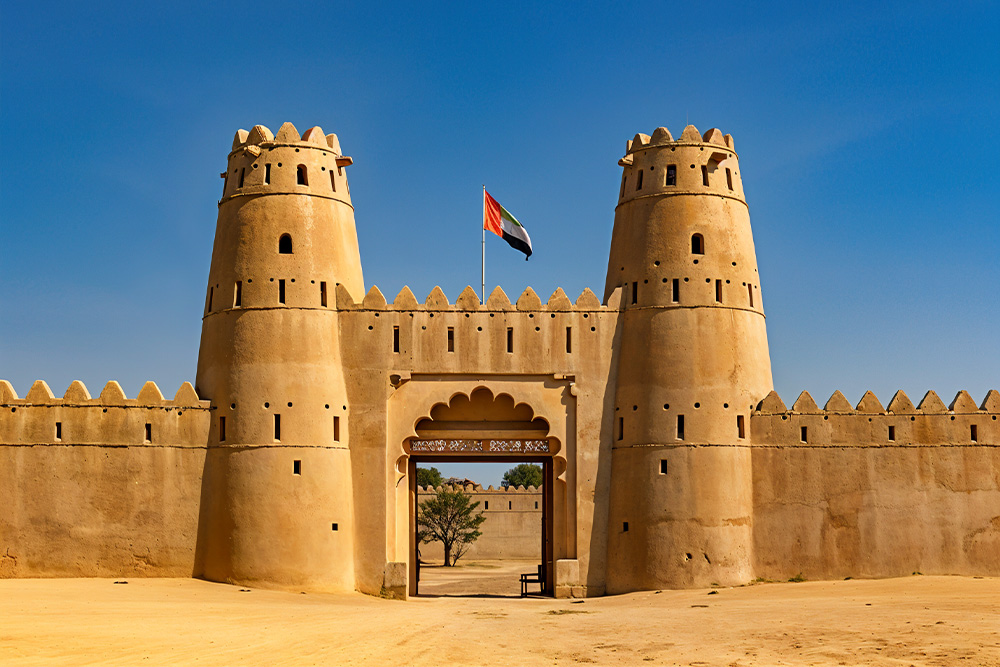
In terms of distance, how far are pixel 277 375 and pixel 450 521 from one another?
1190 inches

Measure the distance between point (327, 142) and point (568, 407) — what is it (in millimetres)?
10607

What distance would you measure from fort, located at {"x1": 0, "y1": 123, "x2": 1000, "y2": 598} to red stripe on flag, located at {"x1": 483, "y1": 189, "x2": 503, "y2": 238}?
3207mm

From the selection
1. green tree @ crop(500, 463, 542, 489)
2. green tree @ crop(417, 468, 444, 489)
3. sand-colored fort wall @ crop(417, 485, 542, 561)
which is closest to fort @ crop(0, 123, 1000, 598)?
sand-colored fort wall @ crop(417, 485, 542, 561)

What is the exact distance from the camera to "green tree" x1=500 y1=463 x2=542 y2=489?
11808cm

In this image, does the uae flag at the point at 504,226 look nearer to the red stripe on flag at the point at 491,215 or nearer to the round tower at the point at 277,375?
the red stripe on flag at the point at 491,215

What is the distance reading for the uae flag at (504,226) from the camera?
119 ft

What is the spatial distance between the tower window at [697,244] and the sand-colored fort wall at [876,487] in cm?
467

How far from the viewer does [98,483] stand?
3216 cm

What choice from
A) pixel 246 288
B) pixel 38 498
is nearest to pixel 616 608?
A: pixel 246 288

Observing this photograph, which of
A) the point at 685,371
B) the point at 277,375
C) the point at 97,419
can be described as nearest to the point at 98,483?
the point at 97,419

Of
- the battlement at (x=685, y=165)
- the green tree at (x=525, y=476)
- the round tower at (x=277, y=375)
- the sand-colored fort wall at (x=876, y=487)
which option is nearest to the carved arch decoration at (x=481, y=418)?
the round tower at (x=277, y=375)

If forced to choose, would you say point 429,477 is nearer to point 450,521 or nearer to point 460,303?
point 450,521

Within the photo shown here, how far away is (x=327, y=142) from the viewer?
114ft

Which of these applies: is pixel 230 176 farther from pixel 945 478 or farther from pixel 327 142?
pixel 945 478
